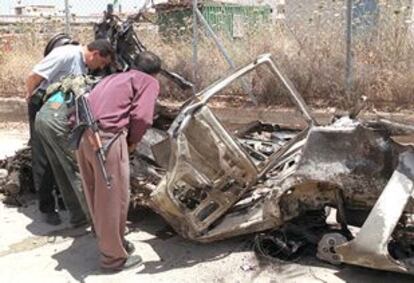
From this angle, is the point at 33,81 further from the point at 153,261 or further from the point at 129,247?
the point at 153,261

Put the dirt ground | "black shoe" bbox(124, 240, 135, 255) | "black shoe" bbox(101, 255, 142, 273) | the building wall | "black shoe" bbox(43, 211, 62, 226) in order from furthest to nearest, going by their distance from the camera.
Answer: the building wall → "black shoe" bbox(43, 211, 62, 226) → "black shoe" bbox(124, 240, 135, 255) → "black shoe" bbox(101, 255, 142, 273) → the dirt ground

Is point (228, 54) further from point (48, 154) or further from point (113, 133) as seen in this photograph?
point (113, 133)

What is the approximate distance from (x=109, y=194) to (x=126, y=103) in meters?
0.72

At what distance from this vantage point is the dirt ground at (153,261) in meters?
4.80

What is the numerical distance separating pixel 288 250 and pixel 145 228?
1639 mm

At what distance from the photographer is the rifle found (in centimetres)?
484

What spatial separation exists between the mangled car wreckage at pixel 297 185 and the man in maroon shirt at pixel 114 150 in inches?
10.8

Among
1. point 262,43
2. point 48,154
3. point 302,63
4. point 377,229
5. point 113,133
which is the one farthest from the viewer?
point 262,43

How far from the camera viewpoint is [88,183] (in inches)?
199

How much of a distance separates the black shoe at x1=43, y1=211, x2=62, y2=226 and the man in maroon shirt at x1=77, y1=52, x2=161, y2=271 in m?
1.40

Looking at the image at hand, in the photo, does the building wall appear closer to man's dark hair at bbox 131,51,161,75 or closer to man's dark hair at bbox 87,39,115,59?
man's dark hair at bbox 87,39,115,59

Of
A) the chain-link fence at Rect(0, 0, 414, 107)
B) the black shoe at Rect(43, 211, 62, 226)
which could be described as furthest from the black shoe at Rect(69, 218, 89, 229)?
the chain-link fence at Rect(0, 0, 414, 107)

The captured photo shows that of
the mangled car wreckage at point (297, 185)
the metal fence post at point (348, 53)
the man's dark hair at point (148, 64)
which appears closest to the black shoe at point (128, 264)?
the mangled car wreckage at point (297, 185)

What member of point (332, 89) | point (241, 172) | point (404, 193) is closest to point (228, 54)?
point (332, 89)
